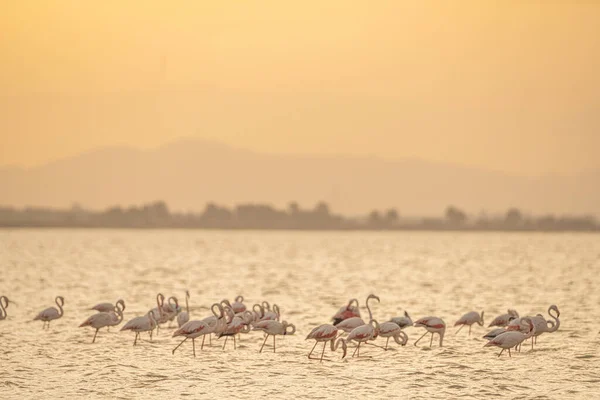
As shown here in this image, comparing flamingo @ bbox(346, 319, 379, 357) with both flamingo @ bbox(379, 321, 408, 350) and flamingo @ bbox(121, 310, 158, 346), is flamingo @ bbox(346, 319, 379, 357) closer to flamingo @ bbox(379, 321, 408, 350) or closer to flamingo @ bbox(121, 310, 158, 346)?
flamingo @ bbox(379, 321, 408, 350)

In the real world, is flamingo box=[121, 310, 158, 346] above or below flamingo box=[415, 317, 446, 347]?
below

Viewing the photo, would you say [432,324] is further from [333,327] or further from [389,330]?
[333,327]

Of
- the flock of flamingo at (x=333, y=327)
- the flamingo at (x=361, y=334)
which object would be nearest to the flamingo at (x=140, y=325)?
the flock of flamingo at (x=333, y=327)

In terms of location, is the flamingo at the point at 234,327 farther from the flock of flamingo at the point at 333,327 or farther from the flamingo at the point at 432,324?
the flamingo at the point at 432,324

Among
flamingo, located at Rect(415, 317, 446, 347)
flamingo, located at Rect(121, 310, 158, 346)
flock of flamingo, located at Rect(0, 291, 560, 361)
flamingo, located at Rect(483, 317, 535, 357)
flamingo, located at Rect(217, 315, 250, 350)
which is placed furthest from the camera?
flamingo, located at Rect(415, 317, 446, 347)

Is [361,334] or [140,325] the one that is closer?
[361,334]

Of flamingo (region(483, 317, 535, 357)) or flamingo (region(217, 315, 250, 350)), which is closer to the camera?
flamingo (region(483, 317, 535, 357))

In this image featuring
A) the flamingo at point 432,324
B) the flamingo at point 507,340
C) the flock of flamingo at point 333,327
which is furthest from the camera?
the flamingo at point 432,324

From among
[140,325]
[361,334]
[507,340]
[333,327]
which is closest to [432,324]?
[507,340]

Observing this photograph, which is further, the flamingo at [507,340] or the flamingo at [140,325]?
the flamingo at [140,325]

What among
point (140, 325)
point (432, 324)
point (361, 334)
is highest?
point (432, 324)

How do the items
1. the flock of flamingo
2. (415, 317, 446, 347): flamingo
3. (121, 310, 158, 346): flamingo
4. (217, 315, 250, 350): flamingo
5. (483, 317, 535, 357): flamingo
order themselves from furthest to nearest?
(415, 317, 446, 347): flamingo < (121, 310, 158, 346): flamingo < (217, 315, 250, 350): flamingo < the flock of flamingo < (483, 317, 535, 357): flamingo

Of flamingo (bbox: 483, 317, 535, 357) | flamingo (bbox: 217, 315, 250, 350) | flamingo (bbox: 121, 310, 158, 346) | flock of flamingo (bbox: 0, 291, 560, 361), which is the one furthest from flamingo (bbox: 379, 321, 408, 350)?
flamingo (bbox: 121, 310, 158, 346)

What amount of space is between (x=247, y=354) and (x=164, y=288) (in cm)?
2388
